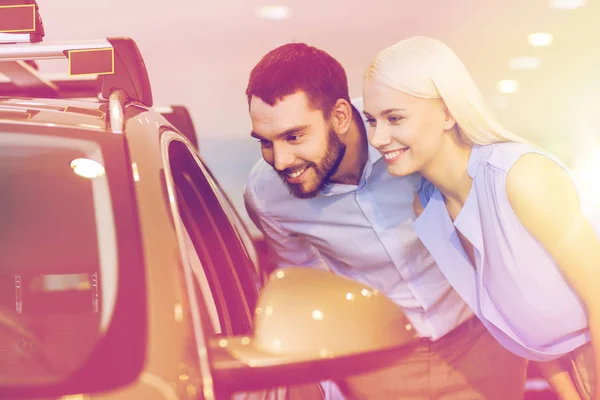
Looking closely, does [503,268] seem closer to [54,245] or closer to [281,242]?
[281,242]

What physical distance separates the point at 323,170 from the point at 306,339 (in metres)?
1.06

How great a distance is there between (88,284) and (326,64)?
1220mm

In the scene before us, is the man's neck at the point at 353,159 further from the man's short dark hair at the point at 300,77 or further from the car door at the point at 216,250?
the car door at the point at 216,250

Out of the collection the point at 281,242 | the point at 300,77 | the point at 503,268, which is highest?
the point at 300,77

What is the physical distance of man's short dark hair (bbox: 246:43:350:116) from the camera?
73.9 inches

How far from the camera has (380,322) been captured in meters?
0.92

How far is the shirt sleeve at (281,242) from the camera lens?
203 centimetres

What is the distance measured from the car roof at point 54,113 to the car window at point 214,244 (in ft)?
0.56

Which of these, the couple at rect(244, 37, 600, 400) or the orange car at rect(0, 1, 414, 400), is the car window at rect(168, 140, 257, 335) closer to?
the orange car at rect(0, 1, 414, 400)

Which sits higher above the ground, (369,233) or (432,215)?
(432,215)

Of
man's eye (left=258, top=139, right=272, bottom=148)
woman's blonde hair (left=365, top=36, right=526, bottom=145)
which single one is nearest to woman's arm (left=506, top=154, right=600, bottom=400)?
woman's blonde hair (left=365, top=36, right=526, bottom=145)

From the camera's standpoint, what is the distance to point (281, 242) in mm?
2072

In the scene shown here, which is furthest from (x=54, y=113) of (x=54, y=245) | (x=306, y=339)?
(x=306, y=339)

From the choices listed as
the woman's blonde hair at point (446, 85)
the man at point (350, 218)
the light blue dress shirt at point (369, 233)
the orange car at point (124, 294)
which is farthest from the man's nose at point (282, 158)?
the orange car at point (124, 294)
